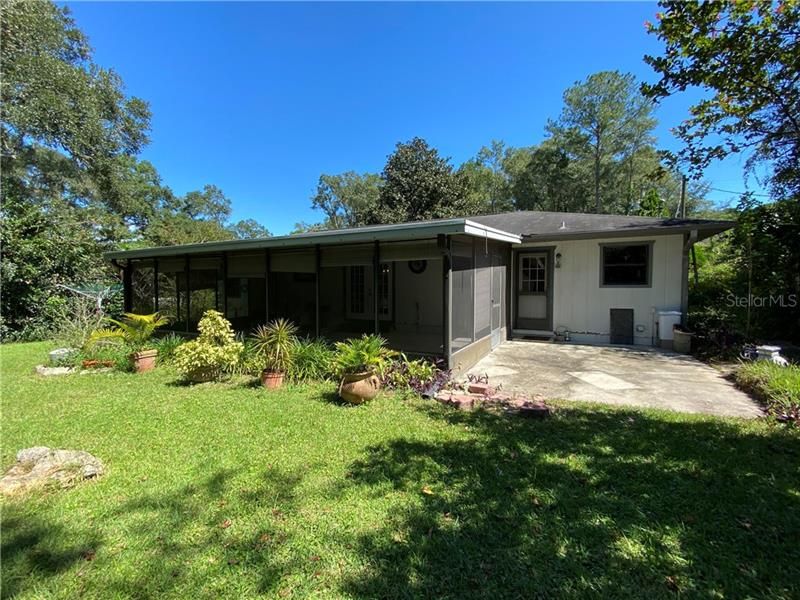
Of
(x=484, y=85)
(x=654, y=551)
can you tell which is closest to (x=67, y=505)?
(x=654, y=551)

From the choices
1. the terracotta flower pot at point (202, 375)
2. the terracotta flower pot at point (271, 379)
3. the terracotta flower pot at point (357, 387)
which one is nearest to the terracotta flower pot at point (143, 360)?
the terracotta flower pot at point (202, 375)

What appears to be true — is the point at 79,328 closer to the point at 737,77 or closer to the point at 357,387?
the point at 357,387

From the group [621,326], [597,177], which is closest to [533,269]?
[621,326]

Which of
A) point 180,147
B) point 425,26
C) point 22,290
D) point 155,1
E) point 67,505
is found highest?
point 180,147

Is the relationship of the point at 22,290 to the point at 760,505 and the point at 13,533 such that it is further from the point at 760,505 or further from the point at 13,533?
the point at 760,505

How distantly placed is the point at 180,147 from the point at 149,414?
26686 mm

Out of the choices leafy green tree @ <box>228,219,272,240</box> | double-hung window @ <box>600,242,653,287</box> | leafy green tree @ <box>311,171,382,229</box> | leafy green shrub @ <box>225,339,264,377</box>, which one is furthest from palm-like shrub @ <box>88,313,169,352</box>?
leafy green tree @ <box>228,219,272,240</box>

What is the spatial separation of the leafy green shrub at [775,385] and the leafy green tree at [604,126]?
81.4 ft

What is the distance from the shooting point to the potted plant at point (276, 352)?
586 cm

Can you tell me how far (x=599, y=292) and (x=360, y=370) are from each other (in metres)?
6.83

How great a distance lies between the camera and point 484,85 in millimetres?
14656

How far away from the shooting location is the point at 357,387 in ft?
16.0

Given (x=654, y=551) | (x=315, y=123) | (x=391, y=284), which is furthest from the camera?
(x=315, y=123)

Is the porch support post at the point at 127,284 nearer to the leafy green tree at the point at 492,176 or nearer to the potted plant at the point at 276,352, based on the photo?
the potted plant at the point at 276,352
